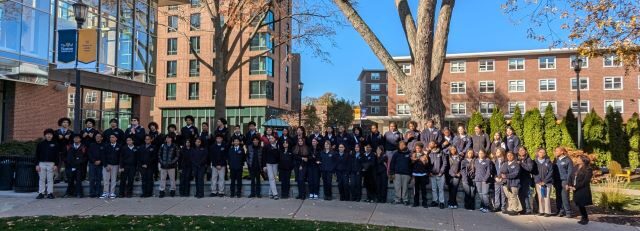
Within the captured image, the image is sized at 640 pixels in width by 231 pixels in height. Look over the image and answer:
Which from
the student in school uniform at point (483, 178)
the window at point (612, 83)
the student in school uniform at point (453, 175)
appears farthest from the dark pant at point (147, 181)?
the window at point (612, 83)

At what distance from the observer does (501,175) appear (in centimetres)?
1098

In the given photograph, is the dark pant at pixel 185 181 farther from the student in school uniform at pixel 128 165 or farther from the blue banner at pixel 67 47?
the blue banner at pixel 67 47

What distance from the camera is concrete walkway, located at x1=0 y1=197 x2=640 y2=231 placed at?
31.4 ft

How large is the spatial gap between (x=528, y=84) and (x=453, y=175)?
51516 millimetres

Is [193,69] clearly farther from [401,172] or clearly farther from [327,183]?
[401,172]

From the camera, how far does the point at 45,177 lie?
39.8ft

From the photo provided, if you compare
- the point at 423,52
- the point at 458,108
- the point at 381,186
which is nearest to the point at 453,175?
the point at 381,186

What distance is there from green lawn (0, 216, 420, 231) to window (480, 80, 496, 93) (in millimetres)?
54359

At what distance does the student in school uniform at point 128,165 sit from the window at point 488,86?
5324cm

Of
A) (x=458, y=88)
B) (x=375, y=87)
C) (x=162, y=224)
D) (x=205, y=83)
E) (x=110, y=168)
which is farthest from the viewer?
(x=375, y=87)

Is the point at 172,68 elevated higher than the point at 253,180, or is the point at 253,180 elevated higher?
the point at 172,68

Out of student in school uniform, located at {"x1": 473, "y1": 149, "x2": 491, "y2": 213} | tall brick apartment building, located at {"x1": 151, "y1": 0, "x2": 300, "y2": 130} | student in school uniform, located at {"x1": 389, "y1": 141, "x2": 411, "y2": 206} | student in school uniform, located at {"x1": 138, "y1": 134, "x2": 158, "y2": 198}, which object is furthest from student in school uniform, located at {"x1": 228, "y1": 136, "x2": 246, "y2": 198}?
tall brick apartment building, located at {"x1": 151, "y1": 0, "x2": 300, "y2": 130}

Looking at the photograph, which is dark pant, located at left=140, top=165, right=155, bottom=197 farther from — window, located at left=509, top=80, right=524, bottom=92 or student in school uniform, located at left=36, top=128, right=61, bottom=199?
window, located at left=509, top=80, right=524, bottom=92

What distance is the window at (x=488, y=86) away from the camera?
59631 millimetres
